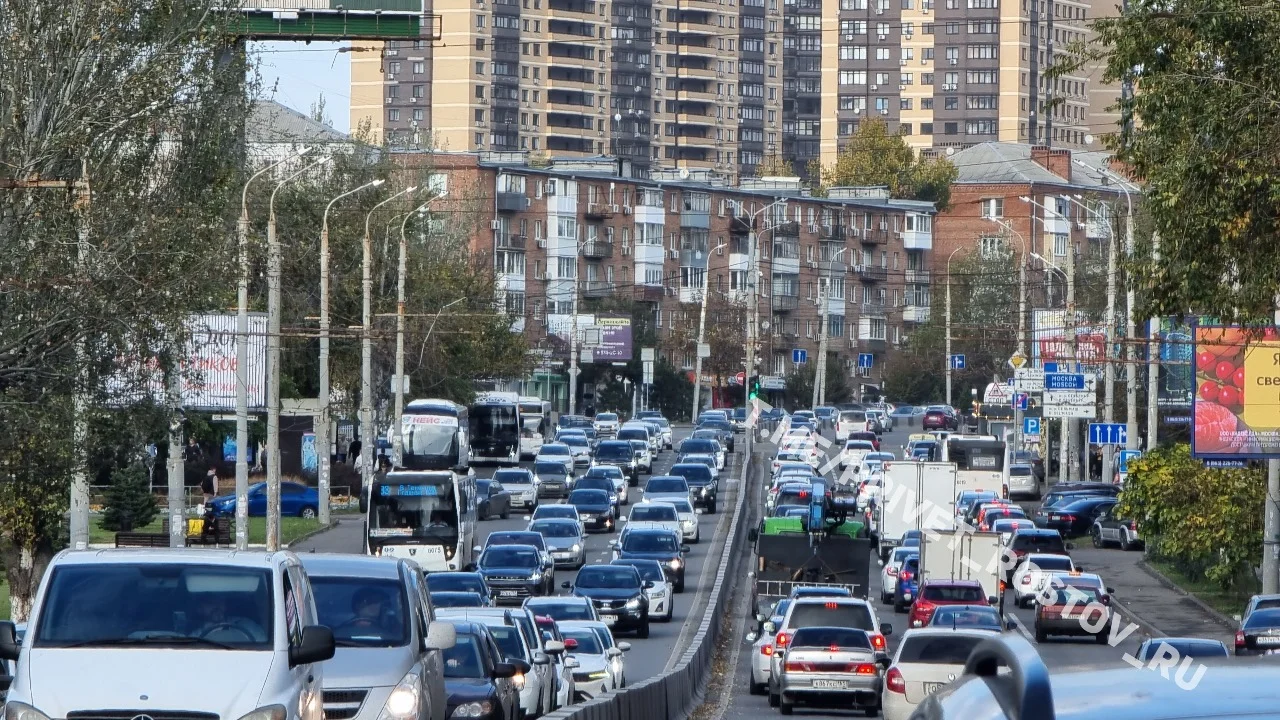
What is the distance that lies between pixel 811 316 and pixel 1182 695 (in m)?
133

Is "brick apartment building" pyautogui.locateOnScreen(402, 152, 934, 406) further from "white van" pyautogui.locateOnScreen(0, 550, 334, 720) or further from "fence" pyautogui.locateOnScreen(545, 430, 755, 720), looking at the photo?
"white van" pyautogui.locateOnScreen(0, 550, 334, 720)

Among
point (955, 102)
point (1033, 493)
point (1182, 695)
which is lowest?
point (1033, 493)

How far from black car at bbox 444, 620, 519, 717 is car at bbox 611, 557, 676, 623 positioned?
75.2 ft

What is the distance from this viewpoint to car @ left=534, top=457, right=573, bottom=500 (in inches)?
2749

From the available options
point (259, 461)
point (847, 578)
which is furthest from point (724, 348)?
point (847, 578)

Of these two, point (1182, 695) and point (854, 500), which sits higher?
point (1182, 695)

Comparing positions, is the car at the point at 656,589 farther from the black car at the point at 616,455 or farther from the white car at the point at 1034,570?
the black car at the point at 616,455

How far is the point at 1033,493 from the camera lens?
7269cm

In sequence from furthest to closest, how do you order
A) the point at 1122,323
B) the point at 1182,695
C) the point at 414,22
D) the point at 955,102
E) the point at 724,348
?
the point at 955,102, the point at 724,348, the point at 1122,323, the point at 414,22, the point at 1182,695

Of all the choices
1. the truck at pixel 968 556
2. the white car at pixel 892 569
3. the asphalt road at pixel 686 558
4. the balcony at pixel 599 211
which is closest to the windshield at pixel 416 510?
the asphalt road at pixel 686 558

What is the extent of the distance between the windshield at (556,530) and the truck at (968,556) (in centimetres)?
1177

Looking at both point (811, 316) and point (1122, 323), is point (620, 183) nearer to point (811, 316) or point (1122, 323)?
point (811, 316)

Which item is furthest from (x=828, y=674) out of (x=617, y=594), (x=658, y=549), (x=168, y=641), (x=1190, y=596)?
(x=1190, y=596)

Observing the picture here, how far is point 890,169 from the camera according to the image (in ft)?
490
